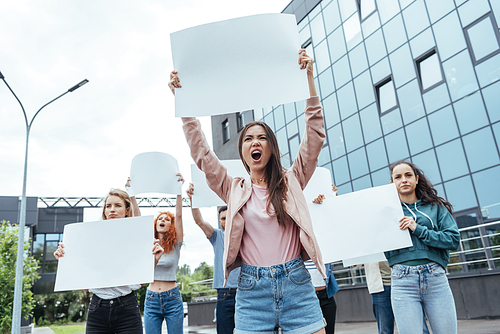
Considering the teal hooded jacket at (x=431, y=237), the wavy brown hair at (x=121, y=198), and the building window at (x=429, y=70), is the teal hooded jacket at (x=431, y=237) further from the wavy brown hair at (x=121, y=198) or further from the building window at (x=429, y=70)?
the building window at (x=429, y=70)

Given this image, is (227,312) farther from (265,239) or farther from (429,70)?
(429,70)

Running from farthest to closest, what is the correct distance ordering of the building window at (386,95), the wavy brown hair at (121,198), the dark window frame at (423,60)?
1. the building window at (386,95)
2. the dark window frame at (423,60)
3. the wavy brown hair at (121,198)

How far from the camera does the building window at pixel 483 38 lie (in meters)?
13.0

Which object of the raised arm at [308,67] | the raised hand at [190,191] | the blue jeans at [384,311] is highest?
the raised arm at [308,67]

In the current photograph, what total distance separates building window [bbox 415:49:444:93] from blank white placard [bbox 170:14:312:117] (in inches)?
550

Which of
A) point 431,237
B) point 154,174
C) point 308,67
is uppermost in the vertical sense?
point 154,174

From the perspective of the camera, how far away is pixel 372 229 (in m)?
3.72

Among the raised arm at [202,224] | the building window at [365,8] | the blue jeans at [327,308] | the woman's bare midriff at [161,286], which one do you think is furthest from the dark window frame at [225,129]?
the blue jeans at [327,308]

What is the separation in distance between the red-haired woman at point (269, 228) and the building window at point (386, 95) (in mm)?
15161

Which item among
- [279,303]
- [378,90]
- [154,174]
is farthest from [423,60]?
[279,303]

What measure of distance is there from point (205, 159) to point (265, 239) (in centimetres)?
63

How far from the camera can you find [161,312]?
4.29 meters

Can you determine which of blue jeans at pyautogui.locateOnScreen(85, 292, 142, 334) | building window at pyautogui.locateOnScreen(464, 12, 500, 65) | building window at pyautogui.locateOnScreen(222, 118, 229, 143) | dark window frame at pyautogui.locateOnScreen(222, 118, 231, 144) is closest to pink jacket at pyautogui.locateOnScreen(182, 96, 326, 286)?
blue jeans at pyautogui.locateOnScreen(85, 292, 142, 334)

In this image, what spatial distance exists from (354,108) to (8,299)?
1770cm
